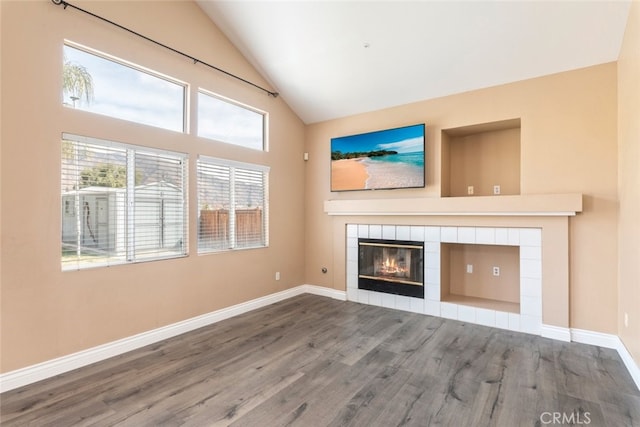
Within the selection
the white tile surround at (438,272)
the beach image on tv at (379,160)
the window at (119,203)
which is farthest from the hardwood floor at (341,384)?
the beach image on tv at (379,160)

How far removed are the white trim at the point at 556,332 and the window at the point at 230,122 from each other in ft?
13.7

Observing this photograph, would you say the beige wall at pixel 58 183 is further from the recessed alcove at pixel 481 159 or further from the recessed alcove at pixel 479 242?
the recessed alcove at pixel 481 159

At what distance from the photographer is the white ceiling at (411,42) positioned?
300 cm

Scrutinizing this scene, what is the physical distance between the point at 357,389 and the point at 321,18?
12.0 ft

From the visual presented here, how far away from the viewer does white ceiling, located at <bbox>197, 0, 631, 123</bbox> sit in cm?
300

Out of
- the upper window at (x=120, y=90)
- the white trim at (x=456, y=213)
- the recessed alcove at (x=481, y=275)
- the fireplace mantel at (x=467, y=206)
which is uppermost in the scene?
the upper window at (x=120, y=90)

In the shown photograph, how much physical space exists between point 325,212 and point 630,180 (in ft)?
11.6

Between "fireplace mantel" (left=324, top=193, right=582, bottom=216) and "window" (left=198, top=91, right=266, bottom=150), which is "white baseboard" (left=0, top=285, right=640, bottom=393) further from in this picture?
"window" (left=198, top=91, right=266, bottom=150)

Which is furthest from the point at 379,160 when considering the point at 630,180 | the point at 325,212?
the point at 630,180

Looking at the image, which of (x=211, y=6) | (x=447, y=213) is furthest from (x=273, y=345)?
(x=211, y=6)

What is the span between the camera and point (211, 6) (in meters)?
3.75

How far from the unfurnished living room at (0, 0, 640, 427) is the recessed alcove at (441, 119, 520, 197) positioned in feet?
0.10

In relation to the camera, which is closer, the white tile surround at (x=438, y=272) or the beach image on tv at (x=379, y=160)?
the white tile surround at (x=438, y=272)

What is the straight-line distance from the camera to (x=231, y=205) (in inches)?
167
